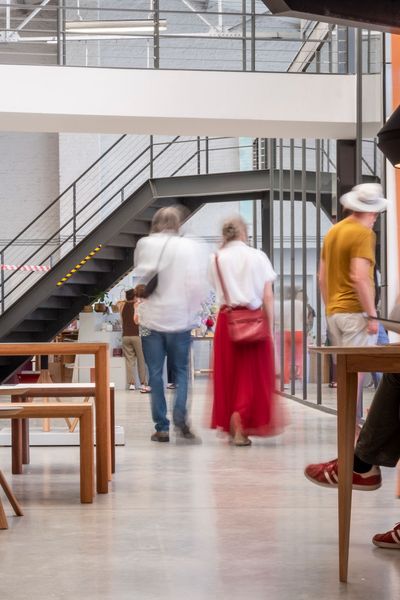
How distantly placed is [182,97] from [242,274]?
9.96 feet

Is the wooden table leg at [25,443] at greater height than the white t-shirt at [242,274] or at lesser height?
lesser

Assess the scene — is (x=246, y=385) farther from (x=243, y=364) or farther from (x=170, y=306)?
(x=170, y=306)

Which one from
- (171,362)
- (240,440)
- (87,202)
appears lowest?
(240,440)

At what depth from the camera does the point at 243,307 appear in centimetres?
643

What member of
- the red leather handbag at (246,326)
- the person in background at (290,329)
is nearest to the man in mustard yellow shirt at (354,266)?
the red leather handbag at (246,326)

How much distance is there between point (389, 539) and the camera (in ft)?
11.1

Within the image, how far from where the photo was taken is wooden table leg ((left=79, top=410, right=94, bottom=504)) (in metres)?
4.34

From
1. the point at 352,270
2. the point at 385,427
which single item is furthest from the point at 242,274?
the point at 385,427

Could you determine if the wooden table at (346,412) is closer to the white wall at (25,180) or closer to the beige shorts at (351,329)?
the beige shorts at (351,329)

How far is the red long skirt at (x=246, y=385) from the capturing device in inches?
253

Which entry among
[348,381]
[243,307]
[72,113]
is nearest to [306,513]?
[348,381]

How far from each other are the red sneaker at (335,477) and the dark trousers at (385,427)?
0.11 m

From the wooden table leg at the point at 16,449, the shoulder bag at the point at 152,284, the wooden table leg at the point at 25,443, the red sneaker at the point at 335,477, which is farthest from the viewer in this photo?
the shoulder bag at the point at 152,284

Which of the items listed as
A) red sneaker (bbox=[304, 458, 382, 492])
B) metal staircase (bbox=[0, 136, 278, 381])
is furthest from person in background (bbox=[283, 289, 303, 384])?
red sneaker (bbox=[304, 458, 382, 492])
